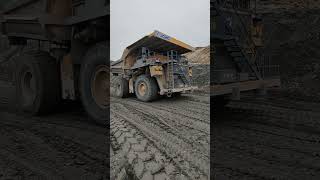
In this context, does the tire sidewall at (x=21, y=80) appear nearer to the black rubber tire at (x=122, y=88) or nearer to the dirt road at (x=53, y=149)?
the dirt road at (x=53, y=149)

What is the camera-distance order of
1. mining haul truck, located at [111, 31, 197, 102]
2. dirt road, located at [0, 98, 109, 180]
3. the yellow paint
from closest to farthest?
mining haul truck, located at [111, 31, 197, 102] < the yellow paint < dirt road, located at [0, 98, 109, 180]

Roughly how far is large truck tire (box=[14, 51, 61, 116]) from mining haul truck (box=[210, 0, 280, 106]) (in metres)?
2.67

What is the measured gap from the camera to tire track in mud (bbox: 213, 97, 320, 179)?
320 cm

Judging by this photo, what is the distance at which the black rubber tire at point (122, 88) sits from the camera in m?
1.93

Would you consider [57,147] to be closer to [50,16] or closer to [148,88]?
[50,16]

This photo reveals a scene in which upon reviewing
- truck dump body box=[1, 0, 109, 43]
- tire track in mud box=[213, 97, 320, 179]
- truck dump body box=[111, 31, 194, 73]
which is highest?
truck dump body box=[1, 0, 109, 43]

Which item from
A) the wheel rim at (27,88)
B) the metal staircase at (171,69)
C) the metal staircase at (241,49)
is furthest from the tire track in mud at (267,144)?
the wheel rim at (27,88)

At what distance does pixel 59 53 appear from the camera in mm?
5223

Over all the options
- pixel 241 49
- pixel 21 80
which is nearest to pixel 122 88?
pixel 241 49

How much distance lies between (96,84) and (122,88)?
2.45 m

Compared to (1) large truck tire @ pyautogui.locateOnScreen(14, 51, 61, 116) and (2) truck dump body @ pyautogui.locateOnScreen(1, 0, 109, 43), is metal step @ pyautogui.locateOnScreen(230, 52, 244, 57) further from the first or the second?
(1) large truck tire @ pyautogui.locateOnScreen(14, 51, 61, 116)

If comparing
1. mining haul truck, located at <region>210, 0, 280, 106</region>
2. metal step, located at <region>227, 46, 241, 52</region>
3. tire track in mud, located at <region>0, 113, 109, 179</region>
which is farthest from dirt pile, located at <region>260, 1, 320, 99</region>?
tire track in mud, located at <region>0, 113, 109, 179</region>

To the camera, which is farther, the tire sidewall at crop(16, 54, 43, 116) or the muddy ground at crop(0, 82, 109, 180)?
the tire sidewall at crop(16, 54, 43, 116)

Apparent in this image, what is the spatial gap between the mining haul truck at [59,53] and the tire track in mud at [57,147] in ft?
1.12
